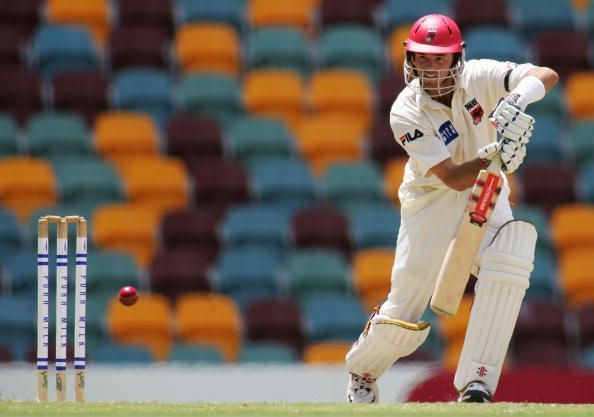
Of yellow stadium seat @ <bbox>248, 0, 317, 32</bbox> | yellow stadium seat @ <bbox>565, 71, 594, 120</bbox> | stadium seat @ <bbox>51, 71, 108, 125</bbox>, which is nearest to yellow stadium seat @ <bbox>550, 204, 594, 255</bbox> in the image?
yellow stadium seat @ <bbox>565, 71, 594, 120</bbox>

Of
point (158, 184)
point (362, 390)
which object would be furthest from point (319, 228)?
point (362, 390)

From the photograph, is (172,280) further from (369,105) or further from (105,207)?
(369,105)

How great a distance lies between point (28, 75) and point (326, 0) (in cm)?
168

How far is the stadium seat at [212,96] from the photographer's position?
682 cm

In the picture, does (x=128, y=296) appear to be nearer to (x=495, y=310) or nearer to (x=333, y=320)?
(x=495, y=310)

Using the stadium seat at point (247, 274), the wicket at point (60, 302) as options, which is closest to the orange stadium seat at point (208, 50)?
the stadium seat at point (247, 274)

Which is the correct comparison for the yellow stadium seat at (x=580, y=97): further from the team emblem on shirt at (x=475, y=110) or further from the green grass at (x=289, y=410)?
the green grass at (x=289, y=410)

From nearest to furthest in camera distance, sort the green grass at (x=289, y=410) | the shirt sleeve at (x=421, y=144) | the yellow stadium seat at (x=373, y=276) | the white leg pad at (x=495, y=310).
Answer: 1. the green grass at (x=289, y=410)
2. the white leg pad at (x=495, y=310)
3. the shirt sleeve at (x=421, y=144)
4. the yellow stadium seat at (x=373, y=276)

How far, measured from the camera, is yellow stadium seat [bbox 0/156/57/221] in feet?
20.7

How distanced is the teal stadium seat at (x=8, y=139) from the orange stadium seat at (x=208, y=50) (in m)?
1.01

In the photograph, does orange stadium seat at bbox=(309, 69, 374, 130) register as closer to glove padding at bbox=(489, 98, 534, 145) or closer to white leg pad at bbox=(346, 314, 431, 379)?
white leg pad at bbox=(346, 314, 431, 379)

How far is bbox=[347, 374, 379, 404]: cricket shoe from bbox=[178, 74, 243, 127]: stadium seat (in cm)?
310

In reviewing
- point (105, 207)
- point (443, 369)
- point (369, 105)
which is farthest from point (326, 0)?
point (443, 369)

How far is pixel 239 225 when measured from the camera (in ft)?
20.0
